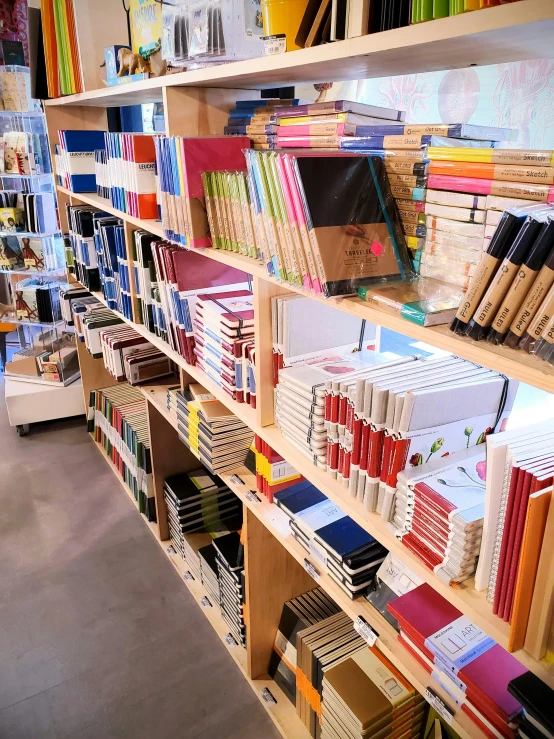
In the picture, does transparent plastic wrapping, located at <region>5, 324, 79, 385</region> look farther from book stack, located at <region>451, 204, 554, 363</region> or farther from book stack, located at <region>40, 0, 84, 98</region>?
book stack, located at <region>451, 204, 554, 363</region>

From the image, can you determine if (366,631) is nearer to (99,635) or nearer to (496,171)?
(496,171)

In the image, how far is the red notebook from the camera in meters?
1.00

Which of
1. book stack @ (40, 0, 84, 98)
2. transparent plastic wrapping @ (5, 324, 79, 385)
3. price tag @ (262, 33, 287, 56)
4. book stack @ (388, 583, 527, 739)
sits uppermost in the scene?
book stack @ (40, 0, 84, 98)

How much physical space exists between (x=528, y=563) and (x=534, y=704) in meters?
0.27

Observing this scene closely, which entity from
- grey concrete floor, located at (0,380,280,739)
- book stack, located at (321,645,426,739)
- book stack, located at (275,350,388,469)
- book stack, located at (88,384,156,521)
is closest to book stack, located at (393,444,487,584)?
book stack, located at (275,350,388,469)

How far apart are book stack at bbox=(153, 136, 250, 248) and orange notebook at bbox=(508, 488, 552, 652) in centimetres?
113

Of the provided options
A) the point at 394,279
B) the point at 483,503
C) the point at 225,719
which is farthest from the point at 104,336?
the point at 483,503

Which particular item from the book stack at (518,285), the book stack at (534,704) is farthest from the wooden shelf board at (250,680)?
the book stack at (518,285)

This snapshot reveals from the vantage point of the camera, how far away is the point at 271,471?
5.43 feet

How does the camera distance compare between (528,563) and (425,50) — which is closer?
(528,563)

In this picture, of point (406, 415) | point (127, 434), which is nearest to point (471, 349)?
point (406, 415)

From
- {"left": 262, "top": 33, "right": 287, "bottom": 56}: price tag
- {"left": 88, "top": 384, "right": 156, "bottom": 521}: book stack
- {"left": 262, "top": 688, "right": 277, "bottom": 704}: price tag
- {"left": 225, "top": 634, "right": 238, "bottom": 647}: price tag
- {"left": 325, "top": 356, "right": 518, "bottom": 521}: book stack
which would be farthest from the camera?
{"left": 88, "top": 384, "right": 156, "bottom": 521}: book stack

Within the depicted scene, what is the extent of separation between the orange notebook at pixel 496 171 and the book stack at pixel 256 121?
65 cm

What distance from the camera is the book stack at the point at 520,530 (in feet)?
2.57
